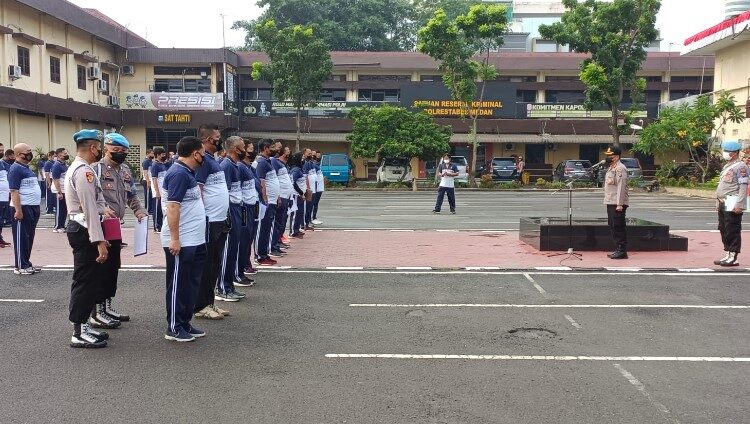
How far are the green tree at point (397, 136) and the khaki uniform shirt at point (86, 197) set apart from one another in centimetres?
2622

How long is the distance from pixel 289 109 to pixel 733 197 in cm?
3237

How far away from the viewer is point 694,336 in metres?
6.71

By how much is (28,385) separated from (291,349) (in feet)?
7.04

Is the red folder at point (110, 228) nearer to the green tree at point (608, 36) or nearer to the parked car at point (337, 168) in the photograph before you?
the parked car at point (337, 168)

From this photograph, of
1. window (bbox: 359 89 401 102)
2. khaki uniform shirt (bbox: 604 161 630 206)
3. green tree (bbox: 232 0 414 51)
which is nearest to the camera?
khaki uniform shirt (bbox: 604 161 630 206)


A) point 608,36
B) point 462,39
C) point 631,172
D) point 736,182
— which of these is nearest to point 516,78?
point 462,39

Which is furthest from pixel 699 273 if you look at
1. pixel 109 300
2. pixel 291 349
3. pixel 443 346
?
pixel 109 300

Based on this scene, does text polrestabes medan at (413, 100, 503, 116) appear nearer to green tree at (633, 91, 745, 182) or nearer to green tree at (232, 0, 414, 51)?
green tree at (633, 91, 745, 182)

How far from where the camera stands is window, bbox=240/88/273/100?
140ft

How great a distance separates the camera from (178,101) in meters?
36.8

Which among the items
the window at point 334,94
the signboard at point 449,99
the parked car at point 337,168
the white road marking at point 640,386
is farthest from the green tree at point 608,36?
the white road marking at point 640,386

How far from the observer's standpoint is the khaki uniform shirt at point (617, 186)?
36.2 ft

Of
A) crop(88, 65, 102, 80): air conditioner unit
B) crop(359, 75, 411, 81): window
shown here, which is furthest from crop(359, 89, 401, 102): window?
crop(88, 65, 102, 80): air conditioner unit

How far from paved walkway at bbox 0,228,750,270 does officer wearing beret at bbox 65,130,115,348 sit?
14.1 feet
